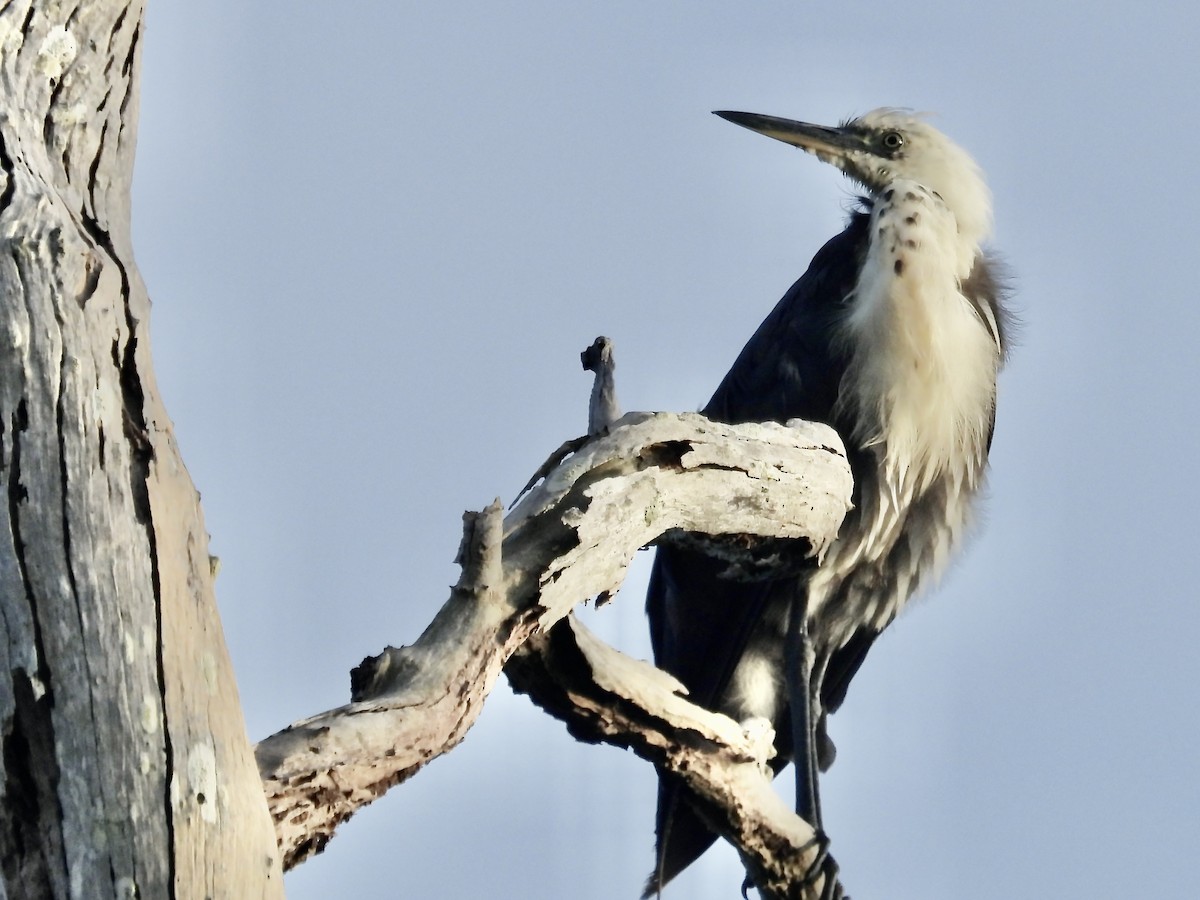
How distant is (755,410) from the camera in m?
4.28

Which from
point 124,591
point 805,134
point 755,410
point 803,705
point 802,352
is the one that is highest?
point 805,134

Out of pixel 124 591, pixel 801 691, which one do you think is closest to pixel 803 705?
pixel 801 691

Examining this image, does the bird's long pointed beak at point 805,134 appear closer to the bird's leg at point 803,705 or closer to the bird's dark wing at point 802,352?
the bird's dark wing at point 802,352

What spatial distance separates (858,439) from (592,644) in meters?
1.69

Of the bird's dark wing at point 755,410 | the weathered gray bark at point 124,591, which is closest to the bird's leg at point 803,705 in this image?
the bird's dark wing at point 755,410

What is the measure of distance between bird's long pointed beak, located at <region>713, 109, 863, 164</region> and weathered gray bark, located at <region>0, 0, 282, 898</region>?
10.4 ft

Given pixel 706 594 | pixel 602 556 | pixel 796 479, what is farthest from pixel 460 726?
pixel 706 594

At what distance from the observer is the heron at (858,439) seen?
13.3 ft

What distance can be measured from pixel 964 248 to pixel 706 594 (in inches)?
51.8

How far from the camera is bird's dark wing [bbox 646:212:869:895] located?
13.7 feet

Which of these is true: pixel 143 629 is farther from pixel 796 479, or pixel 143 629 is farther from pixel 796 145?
pixel 796 145

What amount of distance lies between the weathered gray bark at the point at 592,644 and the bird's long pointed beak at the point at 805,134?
1.88 metres

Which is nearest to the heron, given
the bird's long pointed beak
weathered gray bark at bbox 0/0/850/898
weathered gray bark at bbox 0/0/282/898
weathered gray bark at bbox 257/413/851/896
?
the bird's long pointed beak

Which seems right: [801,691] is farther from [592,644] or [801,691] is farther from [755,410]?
[592,644]
